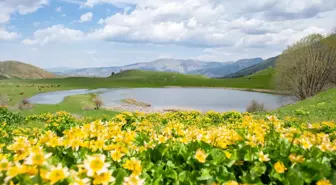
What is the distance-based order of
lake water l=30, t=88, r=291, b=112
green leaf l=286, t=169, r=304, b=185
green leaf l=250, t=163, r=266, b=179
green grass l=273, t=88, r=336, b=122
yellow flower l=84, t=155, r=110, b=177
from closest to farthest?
1. yellow flower l=84, t=155, r=110, b=177
2. green leaf l=286, t=169, r=304, b=185
3. green leaf l=250, t=163, r=266, b=179
4. green grass l=273, t=88, r=336, b=122
5. lake water l=30, t=88, r=291, b=112

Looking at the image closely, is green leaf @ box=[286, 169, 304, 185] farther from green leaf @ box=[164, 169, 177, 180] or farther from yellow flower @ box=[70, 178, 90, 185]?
yellow flower @ box=[70, 178, 90, 185]

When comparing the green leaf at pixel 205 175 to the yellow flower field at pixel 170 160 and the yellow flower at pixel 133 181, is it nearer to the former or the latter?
the yellow flower field at pixel 170 160

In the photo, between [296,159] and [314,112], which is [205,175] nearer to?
[296,159]

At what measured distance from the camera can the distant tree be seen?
158 ft

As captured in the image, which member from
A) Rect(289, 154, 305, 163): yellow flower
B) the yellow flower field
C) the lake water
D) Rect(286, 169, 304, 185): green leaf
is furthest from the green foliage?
the lake water

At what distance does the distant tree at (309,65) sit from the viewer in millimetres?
48188

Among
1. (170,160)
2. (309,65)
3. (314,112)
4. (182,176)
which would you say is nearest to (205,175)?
(182,176)

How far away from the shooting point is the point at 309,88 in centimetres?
4900

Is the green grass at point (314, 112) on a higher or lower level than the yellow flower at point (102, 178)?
lower

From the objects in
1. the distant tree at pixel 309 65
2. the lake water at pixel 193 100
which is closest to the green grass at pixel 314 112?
the distant tree at pixel 309 65

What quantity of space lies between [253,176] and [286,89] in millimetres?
52397

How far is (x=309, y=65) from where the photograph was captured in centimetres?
4819

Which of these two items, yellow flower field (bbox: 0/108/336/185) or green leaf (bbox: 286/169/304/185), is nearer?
yellow flower field (bbox: 0/108/336/185)

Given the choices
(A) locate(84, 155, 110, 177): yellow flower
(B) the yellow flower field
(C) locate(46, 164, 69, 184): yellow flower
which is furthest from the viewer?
(B) the yellow flower field
